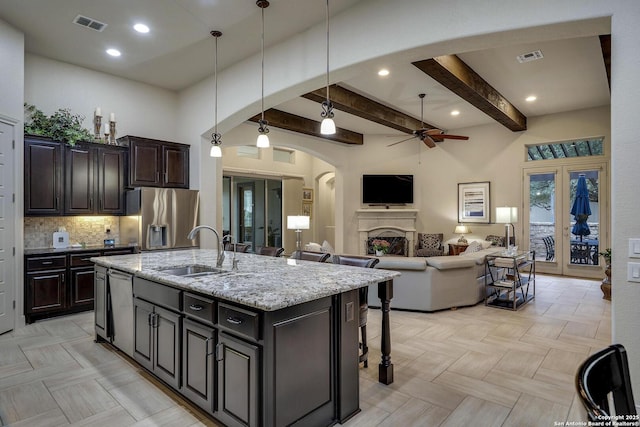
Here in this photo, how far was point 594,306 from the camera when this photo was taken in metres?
5.17

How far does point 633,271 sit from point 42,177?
5.94m

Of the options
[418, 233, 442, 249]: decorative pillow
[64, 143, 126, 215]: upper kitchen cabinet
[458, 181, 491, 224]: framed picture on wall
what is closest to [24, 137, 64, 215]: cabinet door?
[64, 143, 126, 215]: upper kitchen cabinet

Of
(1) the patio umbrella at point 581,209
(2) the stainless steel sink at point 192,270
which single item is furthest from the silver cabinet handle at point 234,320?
(1) the patio umbrella at point 581,209

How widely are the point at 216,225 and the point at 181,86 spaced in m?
2.39

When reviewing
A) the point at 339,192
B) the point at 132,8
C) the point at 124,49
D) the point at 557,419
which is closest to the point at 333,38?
the point at 132,8

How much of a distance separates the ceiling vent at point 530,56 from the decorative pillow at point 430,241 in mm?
4789

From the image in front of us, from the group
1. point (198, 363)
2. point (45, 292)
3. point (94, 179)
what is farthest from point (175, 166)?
point (198, 363)

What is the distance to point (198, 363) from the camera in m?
2.33

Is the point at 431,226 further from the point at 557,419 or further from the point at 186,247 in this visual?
the point at 557,419

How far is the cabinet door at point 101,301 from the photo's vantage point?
3537 mm

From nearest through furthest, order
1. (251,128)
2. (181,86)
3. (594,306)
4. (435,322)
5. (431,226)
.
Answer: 1. (435,322)
2. (594,306)
3. (181,86)
4. (251,128)
5. (431,226)

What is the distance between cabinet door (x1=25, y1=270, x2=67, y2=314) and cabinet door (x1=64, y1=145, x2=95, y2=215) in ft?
2.80

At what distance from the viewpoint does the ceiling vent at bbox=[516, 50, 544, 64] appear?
4.71m

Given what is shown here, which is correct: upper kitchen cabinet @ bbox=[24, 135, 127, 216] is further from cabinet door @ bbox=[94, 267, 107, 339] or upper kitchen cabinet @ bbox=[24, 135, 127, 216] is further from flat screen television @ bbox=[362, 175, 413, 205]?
flat screen television @ bbox=[362, 175, 413, 205]
